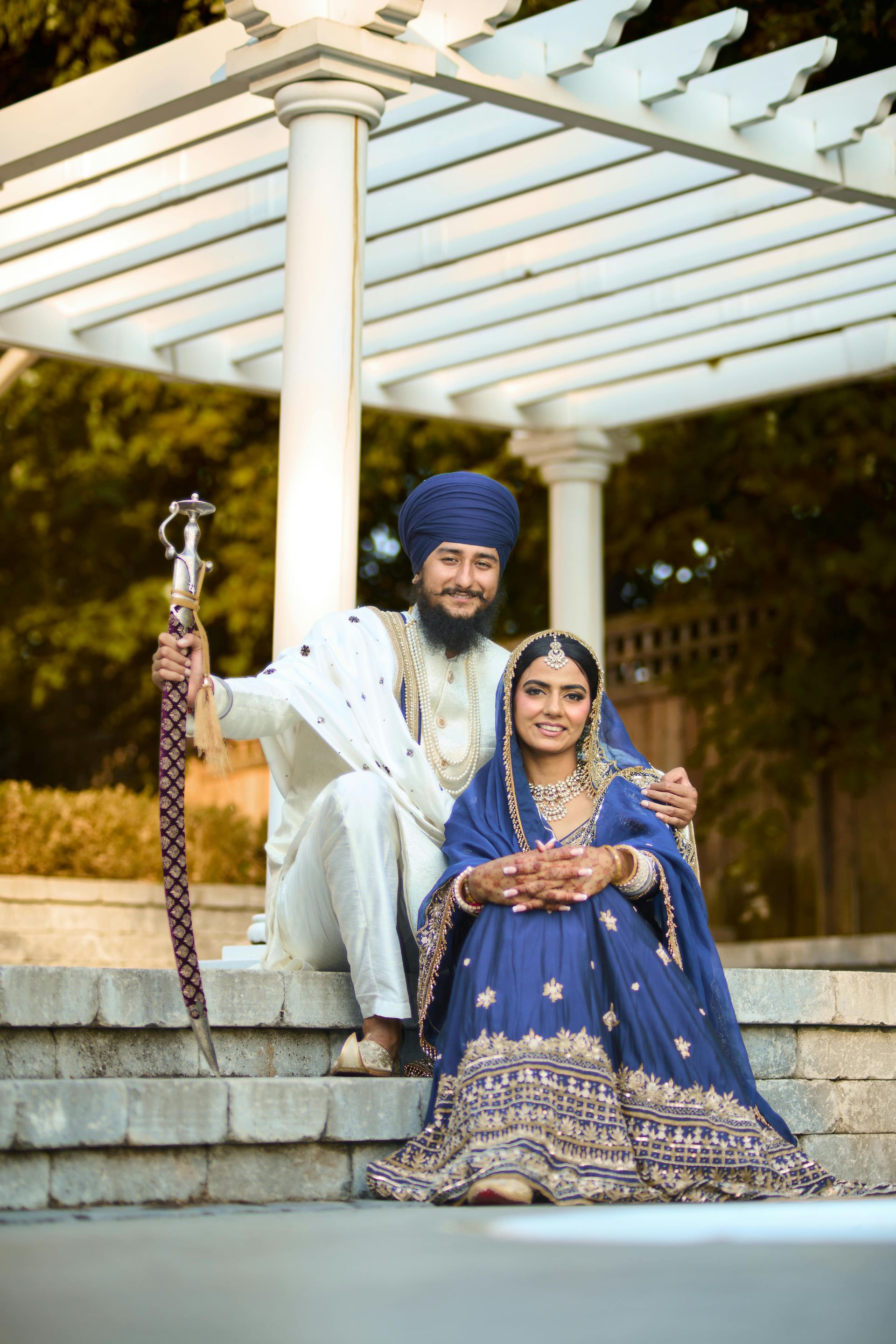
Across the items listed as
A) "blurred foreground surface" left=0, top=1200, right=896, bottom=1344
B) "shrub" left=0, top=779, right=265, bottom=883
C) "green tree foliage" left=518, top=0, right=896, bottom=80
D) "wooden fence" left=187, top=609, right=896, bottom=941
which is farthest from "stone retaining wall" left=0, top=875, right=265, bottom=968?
"blurred foreground surface" left=0, top=1200, right=896, bottom=1344

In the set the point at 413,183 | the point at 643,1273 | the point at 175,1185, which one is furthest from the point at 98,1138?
the point at 413,183

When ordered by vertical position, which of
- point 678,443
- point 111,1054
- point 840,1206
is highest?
point 678,443

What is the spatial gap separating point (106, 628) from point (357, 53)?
24.8 ft

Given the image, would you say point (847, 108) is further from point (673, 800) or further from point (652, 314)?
point (673, 800)

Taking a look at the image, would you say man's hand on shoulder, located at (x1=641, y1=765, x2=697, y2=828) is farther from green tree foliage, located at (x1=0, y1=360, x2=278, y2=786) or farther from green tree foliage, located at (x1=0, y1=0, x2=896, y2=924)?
green tree foliage, located at (x1=0, y1=360, x2=278, y2=786)

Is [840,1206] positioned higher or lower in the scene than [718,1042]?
lower

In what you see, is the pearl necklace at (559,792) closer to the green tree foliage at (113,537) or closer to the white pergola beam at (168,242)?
the white pergola beam at (168,242)

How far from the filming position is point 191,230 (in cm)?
762

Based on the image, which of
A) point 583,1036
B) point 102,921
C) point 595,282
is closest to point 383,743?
point 583,1036

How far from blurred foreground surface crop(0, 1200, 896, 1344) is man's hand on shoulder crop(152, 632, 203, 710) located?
4.23 feet

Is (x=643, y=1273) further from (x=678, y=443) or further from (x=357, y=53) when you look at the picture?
(x=678, y=443)

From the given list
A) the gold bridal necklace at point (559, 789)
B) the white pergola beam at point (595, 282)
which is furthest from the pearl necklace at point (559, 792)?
the white pergola beam at point (595, 282)

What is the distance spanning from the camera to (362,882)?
4.65m

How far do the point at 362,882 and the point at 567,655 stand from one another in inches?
32.6
